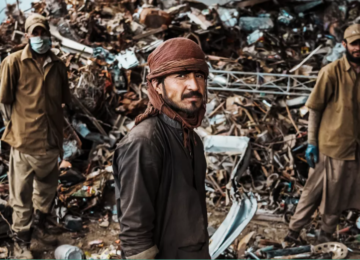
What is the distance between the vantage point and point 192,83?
5.73 feet

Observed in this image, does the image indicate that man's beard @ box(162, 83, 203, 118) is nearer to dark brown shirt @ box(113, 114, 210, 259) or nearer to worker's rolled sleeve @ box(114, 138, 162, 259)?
dark brown shirt @ box(113, 114, 210, 259)

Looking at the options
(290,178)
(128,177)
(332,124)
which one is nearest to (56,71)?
(128,177)

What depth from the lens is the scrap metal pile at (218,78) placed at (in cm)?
503

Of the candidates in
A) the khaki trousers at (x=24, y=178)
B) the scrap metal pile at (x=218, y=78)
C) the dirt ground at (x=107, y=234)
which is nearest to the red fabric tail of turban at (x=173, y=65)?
the scrap metal pile at (x=218, y=78)

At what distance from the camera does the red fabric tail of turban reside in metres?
1.72

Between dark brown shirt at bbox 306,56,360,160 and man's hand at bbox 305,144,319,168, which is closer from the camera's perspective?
dark brown shirt at bbox 306,56,360,160

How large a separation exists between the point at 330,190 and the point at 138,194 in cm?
274

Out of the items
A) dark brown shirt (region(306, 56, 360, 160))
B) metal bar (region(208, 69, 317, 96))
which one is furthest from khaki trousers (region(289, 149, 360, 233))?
metal bar (region(208, 69, 317, 96))

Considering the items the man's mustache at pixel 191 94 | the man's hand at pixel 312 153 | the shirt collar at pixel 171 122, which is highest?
the man's mustache at pixel 191 94

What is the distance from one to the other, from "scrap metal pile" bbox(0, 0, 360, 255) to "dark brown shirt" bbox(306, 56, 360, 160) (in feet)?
3.35

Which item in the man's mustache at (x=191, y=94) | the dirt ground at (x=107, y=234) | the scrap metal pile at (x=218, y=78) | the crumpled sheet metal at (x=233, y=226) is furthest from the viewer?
the scrap metal pile at (x=218, y=78)

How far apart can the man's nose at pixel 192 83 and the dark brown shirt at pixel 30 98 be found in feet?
7.70

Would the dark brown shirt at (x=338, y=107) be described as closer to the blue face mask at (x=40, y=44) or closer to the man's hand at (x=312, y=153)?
the man's hand at (x=312, y=153)

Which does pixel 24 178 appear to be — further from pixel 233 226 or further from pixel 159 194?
pixel 159 194
